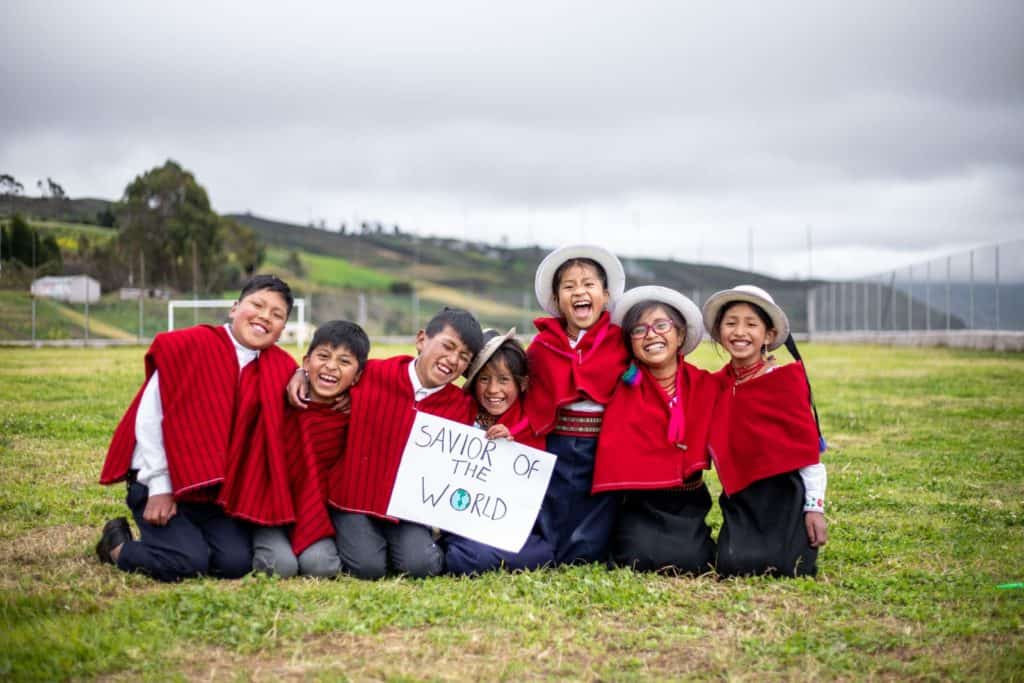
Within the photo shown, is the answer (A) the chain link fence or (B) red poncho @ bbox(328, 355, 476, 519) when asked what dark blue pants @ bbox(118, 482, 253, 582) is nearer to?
(B) red poncho @ bbox(328, 355, 476, 519)

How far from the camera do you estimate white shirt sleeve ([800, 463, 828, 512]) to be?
15.8 ft

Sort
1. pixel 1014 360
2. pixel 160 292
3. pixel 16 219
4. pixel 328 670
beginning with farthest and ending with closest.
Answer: pixel 160 292, pixel 1014 360, pixel 16 219, pixel 328 670

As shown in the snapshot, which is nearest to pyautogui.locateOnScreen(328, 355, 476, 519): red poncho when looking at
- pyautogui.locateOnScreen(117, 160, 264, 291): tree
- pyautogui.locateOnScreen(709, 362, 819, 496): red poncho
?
pyautogui.locateOnScreen(709, 362, 819, 496): red poncho

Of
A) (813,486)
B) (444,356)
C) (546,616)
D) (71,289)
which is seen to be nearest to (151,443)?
(444,356)

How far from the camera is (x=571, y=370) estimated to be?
5121 millimetres

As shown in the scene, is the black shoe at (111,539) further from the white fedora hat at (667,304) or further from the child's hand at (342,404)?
the white fedora hat at (667,304)

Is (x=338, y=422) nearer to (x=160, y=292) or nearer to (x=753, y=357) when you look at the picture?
(x=753, y=357)

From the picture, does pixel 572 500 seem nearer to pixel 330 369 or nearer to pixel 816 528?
pixel 816 528

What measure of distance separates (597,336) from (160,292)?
140 ft

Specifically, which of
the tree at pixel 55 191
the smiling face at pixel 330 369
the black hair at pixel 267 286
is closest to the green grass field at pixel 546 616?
the smiling face at pixel 330 369

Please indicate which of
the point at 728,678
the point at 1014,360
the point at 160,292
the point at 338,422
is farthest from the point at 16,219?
the point at 160,292

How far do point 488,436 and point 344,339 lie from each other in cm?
95

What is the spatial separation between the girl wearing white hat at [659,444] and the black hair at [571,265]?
0.71 feet

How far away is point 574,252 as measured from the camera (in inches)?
209
